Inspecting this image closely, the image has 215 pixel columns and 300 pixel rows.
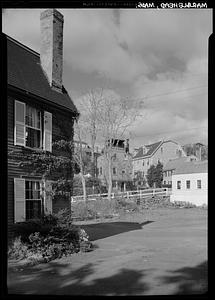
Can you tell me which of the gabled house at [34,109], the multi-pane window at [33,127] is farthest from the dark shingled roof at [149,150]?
the multi-pane window at [33,127]

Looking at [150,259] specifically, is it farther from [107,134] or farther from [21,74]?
[107,134]

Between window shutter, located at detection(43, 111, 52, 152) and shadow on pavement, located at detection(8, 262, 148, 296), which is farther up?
window shutter, located at detection(43, 111, 52, 152)

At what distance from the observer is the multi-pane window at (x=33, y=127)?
10023 mm

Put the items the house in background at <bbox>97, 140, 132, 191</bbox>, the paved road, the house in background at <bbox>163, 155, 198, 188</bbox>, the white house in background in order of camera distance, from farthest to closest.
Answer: the house in background at <bbox>163, 155, 198, 188</bbox>
the white house in background
the house in background at <bbox>97, 140, 132, 191</bbox>
the paved road

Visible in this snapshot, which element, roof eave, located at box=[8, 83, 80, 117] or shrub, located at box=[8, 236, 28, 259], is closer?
shrub, located at box=[8, 236, 28, 259]

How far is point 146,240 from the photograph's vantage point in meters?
12.2

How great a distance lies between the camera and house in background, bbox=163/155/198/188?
3494 cm

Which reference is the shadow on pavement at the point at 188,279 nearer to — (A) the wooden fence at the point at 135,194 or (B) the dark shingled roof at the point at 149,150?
(A) the wooden fence at the point at 135,194

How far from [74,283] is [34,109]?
255 inches

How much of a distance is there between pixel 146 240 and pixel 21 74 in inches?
269

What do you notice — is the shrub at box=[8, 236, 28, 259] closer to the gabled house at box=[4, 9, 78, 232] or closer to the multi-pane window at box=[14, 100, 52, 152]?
the gabled house at box=[4, 9, 78, 232]

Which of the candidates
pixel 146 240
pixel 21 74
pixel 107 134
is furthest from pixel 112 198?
pixel 21 74

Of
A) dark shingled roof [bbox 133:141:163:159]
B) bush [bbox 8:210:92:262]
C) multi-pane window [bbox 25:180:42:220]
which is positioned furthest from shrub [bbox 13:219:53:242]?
dark shingled roof [bbox 133:141:163:159]

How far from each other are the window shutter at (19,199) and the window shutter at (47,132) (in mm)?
1441
